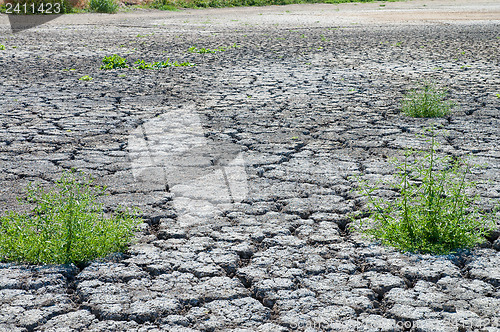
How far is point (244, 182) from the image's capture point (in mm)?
4438

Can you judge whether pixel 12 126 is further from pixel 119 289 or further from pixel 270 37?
pixel 270 37

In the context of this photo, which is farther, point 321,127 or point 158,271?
point 321,127

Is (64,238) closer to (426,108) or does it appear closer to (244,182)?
(244,182)

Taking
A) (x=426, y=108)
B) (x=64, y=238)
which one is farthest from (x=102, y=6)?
(x=64, y=238)

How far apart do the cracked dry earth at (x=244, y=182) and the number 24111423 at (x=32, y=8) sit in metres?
12.9

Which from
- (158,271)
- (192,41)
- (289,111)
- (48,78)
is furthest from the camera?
(192,41)

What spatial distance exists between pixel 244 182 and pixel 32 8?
21.2 meters

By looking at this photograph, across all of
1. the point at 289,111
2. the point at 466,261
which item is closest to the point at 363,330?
the point at 466,261

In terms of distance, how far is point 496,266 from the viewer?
309 centimetres

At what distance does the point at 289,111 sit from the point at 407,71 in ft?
12.1

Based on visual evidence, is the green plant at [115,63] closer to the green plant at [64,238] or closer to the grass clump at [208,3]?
the green plant at [64,238]

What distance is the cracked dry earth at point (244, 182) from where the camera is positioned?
2723mm

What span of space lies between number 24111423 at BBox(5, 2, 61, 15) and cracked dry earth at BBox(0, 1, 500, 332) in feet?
42.4

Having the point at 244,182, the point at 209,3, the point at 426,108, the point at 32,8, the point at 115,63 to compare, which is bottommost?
the point at 244,182
